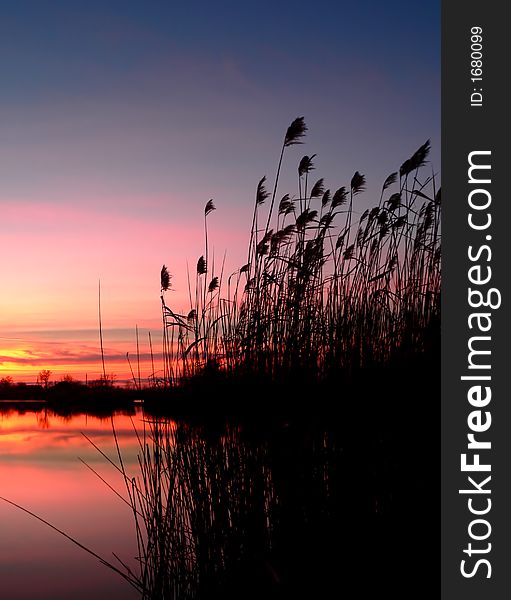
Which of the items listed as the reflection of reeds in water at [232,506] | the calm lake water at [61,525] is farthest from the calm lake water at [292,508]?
the calm lake water at [61,525]

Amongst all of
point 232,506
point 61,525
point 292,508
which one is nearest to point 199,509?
point 232,506

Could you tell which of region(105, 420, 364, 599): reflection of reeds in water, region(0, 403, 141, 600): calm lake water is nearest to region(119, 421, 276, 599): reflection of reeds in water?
region(105, 420, 364, 599): reflection of reeds in water

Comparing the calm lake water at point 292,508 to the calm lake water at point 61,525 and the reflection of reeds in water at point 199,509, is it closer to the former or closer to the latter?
the reflection of reeds in water at point 199,509

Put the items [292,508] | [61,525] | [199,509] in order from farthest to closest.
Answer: [61,525] → [199,509] → [292,508]

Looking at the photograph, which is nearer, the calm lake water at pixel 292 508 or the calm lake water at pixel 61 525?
the calm lake water at pixel 292 508

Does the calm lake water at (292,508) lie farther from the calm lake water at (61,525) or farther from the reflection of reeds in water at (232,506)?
the calm lake water at (61,525)

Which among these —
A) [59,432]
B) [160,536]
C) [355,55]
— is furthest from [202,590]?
[59,432]

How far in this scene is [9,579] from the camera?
6289mm

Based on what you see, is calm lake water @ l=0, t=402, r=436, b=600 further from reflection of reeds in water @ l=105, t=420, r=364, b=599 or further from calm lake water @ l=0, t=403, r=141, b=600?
calm lake water @ l=0, t=403, r=141, b=600

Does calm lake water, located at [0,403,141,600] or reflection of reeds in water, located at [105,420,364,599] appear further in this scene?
calm lake water, located at [0,403,141,600]

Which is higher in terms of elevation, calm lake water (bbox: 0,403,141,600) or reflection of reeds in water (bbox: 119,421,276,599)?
reflection of reeds in water (bbox: 119,421,276,599)

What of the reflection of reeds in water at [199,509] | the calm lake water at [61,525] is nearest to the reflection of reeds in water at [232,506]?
the reflection of reeds in water at [199,509]

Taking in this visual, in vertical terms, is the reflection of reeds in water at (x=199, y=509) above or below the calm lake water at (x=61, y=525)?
above

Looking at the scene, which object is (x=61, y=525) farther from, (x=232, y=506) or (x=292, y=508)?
(x=292, y=508)
